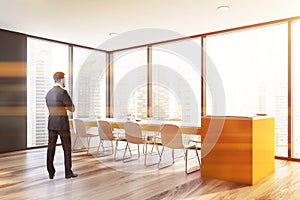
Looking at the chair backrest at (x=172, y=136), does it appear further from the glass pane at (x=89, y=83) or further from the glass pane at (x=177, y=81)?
the glass pane at (x=89, y=83)

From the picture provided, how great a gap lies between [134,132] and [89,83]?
10.9 feet

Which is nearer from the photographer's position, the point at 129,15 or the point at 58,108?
the point at 58,108

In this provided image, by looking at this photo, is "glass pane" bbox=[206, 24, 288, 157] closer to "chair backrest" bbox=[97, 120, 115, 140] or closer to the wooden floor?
the wooden floor

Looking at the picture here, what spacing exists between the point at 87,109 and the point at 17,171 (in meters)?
3.41

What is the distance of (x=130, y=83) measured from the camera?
7.78 meters

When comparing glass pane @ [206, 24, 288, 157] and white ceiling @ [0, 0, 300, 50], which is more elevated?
white ceiling @ [0, 0, 300, 50]

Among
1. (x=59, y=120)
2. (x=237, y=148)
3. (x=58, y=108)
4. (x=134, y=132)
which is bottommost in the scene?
(x=237, y=148)

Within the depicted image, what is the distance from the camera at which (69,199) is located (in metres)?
3.07

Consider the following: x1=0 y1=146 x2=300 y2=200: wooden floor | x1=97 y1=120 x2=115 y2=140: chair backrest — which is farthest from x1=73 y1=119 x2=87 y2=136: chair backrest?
x1=0 y1=146 x2=300 y2=200: wooden floor

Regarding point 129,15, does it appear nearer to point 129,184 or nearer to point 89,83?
point 129,184

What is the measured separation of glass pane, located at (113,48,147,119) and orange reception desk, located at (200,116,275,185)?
3380 mm

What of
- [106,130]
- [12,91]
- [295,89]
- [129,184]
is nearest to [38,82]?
[12,91]

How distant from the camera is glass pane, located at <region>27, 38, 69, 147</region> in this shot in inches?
248

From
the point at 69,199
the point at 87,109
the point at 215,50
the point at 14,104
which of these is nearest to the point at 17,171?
the point at 69,199
